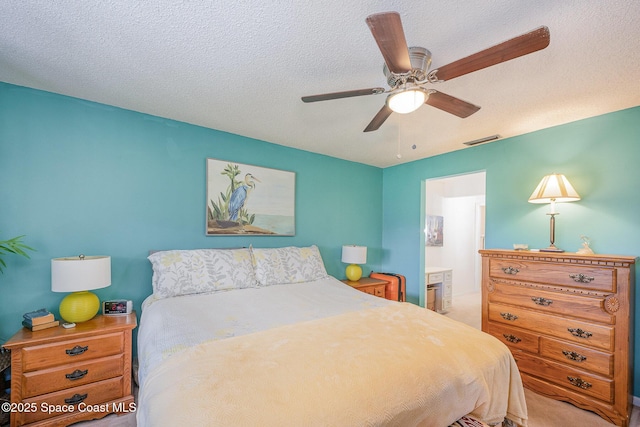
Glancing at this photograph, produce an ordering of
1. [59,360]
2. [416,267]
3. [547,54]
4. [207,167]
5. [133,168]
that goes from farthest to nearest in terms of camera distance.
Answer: [416,267] < [207,167] < [133,168] < [59,360] < [547,54]

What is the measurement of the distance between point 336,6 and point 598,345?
3.01 meters

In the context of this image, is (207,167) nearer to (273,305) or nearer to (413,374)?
(273,305)

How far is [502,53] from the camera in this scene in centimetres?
125

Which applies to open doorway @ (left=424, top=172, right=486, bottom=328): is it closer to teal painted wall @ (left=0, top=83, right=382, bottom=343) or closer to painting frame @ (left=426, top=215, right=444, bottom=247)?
painting frame @ (left=426, top=215, right=444, bottom=247)

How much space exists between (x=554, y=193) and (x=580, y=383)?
157cm

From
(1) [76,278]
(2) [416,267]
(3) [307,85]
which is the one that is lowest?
(2) [416,267]

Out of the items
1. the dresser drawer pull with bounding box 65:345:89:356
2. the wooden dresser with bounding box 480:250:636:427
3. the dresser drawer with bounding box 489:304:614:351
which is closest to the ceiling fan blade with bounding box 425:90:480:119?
the wooden dresser with bounding box 480:250:636:427

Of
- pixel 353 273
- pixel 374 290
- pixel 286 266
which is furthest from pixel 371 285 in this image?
pixel 286 266

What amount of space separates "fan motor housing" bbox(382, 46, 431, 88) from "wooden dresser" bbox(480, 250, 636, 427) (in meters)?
1.96

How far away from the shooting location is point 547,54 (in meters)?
1.65

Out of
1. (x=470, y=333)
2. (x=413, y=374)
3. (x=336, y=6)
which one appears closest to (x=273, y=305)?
(x=413, y=374)

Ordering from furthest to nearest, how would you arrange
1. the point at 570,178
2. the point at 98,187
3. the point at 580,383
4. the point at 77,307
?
the point at 570,178, the point at 98,187, the point at 580,383, the point at 77,307

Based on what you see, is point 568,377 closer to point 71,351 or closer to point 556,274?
point 556,274

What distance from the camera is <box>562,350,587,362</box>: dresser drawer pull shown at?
2166 mm
